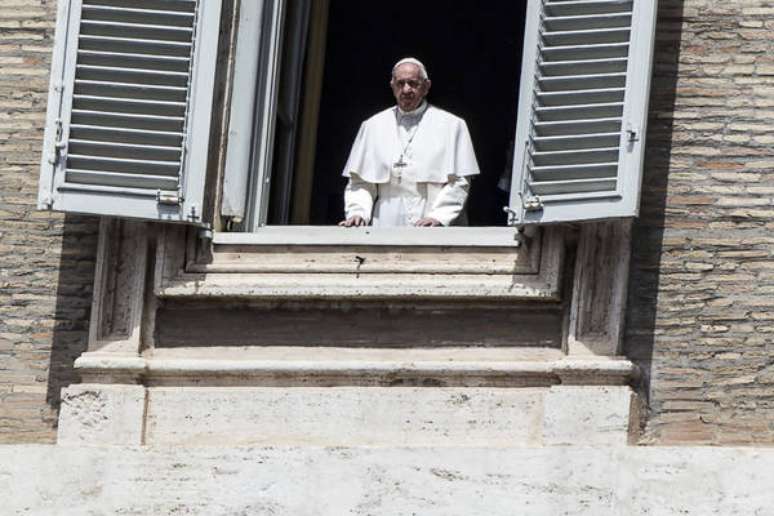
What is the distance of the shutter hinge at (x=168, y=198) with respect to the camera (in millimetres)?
12953

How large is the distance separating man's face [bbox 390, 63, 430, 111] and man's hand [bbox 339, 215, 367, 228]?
26.4 inches

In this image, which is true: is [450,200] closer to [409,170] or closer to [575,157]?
[409,170]

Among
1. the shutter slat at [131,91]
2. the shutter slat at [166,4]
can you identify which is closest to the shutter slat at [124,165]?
the shutter slat at [131,91]

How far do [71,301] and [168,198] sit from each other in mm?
619

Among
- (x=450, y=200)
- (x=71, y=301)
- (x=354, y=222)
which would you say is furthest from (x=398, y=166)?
(x=71, y=301)

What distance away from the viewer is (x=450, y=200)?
533 inches

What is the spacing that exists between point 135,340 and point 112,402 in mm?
279

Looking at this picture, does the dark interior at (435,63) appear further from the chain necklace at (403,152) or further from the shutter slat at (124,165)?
the shutter slat at (124,165)

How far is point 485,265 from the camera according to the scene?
1292cm

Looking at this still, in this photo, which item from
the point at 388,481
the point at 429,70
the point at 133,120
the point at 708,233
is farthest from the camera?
the point at 429,70

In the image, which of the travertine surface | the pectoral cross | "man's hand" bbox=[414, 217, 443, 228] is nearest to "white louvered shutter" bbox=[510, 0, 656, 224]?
"man's hand" bbox=[414, 217, 443, 228]

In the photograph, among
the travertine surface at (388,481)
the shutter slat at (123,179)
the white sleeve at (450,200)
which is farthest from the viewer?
the white sleeve at (450,200)

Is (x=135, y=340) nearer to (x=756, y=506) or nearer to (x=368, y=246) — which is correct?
(x=368, y=246)

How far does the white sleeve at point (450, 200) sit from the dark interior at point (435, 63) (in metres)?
2.07
